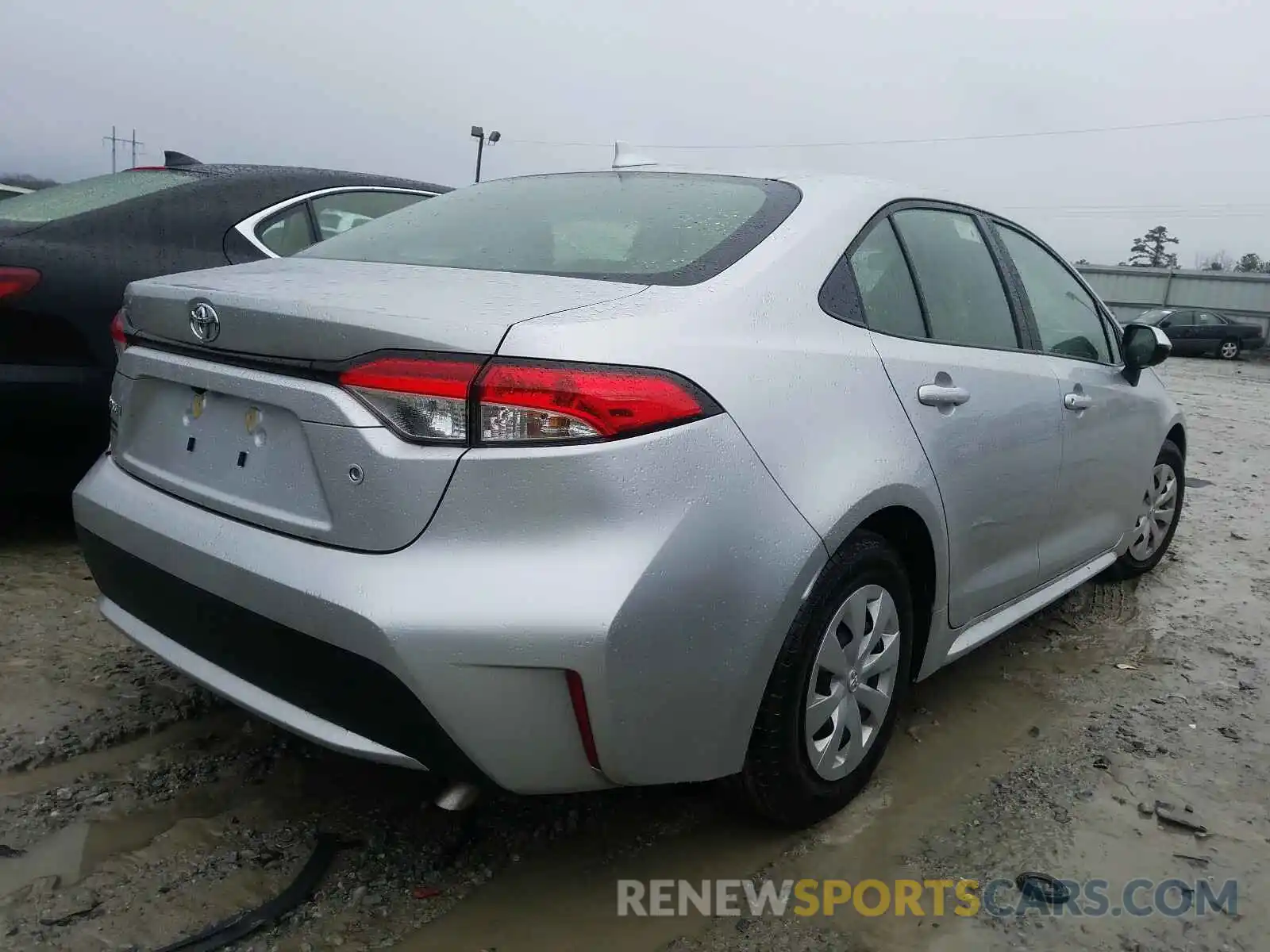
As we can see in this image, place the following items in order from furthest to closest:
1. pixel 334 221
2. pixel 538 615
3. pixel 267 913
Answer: pixel 334 221, pixel 267 913, pixel 538 615

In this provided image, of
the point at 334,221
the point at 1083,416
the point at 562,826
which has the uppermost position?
the point at 334,221

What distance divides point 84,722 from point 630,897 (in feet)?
4.80

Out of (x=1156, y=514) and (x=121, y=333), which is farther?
(x=1156, y=514)

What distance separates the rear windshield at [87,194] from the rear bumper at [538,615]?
2284 millimetres

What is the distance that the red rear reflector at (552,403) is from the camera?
1.71 m

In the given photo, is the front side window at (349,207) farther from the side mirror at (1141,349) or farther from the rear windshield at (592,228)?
the side mirror at (1141,349)

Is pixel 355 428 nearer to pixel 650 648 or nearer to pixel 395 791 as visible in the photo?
pixel 650 648

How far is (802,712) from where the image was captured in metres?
2.15

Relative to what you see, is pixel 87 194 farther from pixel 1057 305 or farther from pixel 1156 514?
pixel 1156 514

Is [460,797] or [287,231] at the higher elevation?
[287,231]

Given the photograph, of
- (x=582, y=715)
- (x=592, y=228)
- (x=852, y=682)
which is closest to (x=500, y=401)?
(x=582, y=715)

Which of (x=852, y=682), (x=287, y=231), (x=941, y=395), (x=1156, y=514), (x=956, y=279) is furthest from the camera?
(x=1156, y=514)

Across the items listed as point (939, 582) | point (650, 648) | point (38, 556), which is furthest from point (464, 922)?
point (38, 556)

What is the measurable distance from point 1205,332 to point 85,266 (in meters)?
28.2
